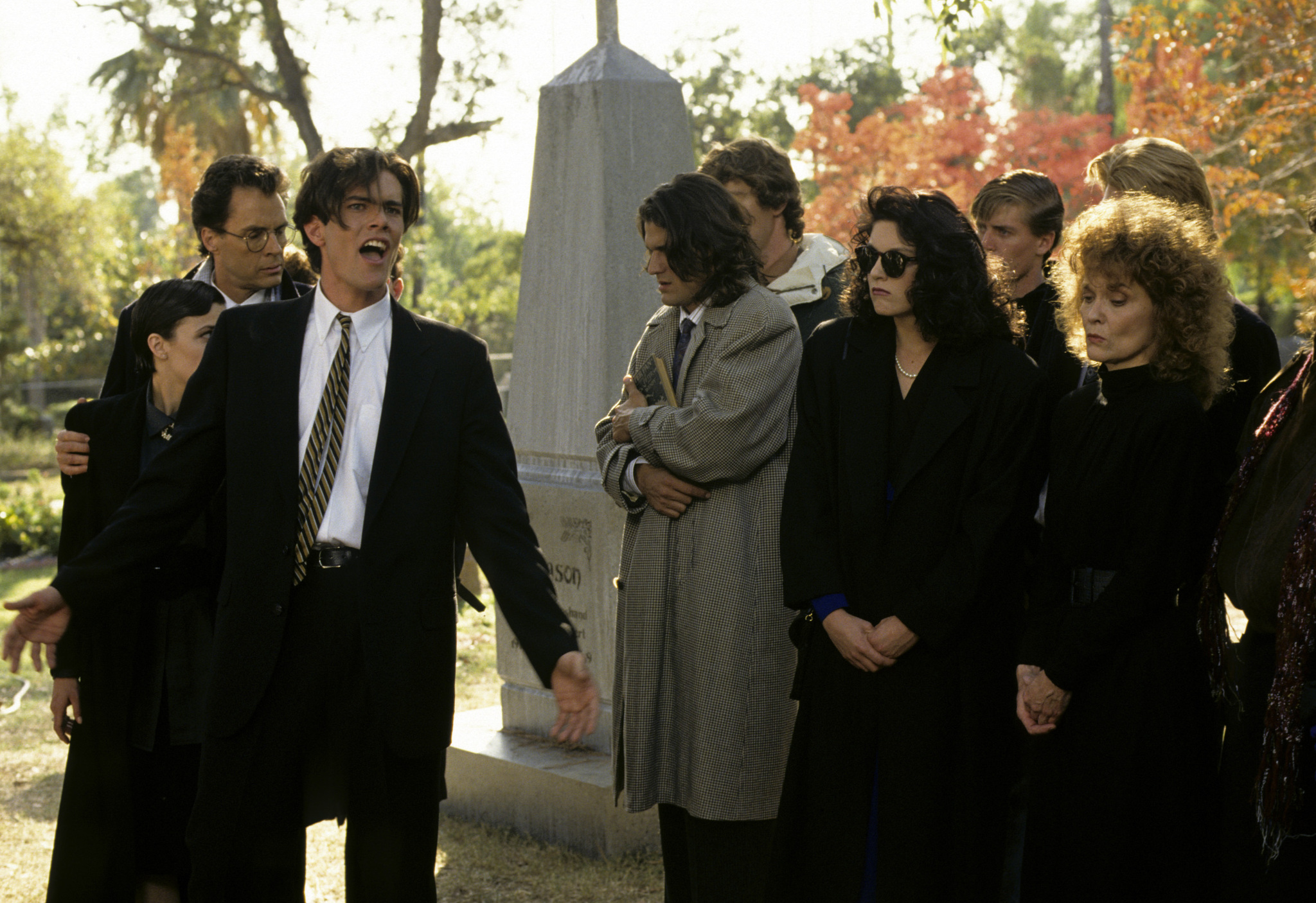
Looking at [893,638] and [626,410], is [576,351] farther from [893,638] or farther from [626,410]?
[893,638]

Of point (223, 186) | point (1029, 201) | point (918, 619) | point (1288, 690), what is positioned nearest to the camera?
point (1288, 690)

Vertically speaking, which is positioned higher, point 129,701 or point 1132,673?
point 1132,673

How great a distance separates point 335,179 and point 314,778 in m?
1.39

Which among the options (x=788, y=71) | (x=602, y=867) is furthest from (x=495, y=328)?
(x=602, y=867)

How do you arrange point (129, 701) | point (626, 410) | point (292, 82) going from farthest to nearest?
point (292, 82) < point (626, 410) < point (129, 701)

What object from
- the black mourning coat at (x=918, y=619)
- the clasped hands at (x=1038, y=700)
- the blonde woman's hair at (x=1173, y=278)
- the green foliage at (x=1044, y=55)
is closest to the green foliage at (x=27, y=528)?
the black mourning coat at (x=918, y=619)

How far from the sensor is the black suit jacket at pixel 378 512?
2783 millimetres

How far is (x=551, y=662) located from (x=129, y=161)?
35150 millimetres

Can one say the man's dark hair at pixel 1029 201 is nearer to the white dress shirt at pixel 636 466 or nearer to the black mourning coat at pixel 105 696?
the white dress shirt at pixel 636 466

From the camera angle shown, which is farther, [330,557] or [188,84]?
[188,84]

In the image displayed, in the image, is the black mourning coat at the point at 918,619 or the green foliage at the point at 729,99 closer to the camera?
the black mourning coat at the point at 918,619

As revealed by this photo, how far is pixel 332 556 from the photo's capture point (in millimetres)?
2844

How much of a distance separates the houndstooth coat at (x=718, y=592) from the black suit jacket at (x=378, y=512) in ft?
2.52

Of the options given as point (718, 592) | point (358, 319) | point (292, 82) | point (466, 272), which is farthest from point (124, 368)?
point (466, 272)
